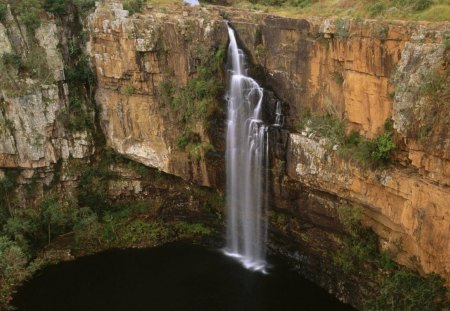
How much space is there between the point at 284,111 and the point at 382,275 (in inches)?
310

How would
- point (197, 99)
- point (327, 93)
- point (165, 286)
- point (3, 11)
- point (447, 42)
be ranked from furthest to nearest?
point (197, 99) → point (3, 11) → point (165, 286) → point (327, 93) → point (447, 42)

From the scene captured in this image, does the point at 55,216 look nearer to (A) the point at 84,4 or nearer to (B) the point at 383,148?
(A) the point at 84,4

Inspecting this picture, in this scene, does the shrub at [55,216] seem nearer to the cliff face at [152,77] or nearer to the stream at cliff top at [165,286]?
the stream at cliff top at [165,286]

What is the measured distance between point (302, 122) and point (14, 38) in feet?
46.8

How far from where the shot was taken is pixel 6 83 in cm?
2186

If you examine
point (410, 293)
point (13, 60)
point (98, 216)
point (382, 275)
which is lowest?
point (98, 216)

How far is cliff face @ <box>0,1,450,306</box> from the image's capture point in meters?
14.9

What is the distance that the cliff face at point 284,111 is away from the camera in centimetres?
1491

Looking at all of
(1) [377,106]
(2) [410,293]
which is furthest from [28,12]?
(2) [410,293]

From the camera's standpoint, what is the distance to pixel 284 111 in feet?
66.8

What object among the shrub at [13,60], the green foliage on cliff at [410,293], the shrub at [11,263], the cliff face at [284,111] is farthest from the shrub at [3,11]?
the green foliage on cliff at [410,293]

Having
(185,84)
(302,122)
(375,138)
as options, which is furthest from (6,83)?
(375,138)

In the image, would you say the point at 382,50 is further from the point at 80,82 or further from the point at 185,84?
the point at 80,82

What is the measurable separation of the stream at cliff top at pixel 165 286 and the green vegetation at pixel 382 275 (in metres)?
2.11
